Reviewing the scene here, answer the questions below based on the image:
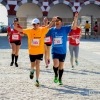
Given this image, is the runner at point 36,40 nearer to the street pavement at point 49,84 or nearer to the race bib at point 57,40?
the race bib at point 57,40

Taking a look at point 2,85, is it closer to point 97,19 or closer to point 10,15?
point 10,15

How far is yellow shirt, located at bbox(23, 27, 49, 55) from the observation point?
7777 mm

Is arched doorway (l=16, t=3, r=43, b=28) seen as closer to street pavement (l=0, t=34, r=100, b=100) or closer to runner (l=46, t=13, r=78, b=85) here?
street pavement (l=0, t=34, r=100, b=100)

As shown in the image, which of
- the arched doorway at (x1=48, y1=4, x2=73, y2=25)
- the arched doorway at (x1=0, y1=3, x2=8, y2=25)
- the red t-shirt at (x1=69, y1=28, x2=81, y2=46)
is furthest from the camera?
the arched doorway at (x1=0, y1=3, x2=8, y2=25)

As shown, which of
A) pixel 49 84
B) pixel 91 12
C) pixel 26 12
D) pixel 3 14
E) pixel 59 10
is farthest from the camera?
pixel 3 14

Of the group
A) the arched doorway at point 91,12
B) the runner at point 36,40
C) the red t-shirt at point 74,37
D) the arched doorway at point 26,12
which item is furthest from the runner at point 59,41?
the arched doorway at point 91,12

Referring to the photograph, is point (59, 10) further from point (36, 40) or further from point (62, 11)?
point (36, 40)

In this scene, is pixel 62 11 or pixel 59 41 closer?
pixel 59 41

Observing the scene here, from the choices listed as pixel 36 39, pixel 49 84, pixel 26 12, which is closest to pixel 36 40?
pixel 36 39

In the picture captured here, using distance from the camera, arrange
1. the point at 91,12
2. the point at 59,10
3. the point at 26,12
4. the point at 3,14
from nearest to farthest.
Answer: the point at 26,12 < the point at 59,10 < the point at 91,12 < the point at 3,14

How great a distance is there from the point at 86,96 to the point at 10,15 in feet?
69.7

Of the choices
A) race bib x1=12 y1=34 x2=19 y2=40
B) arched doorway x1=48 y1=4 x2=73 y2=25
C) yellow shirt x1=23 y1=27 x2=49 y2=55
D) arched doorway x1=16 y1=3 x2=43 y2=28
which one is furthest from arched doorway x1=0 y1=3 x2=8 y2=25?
yellow shirt x1=23 y1=27 x2=49 y2=55

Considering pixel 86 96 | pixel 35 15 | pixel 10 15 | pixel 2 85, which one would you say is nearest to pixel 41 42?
pixel 2 85

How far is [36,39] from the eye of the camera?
777 centimetres
